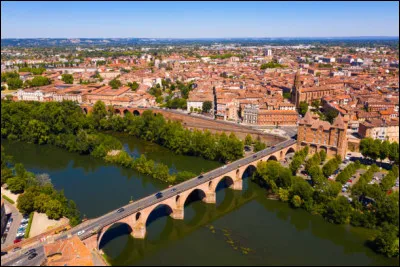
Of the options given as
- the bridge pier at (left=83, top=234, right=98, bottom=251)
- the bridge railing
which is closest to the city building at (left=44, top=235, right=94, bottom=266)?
the bridge pier at (left=83, top=234, right=98, bottom=251)

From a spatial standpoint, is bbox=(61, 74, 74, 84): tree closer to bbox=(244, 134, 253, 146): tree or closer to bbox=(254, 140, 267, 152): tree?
bbox=(244, 134, 253, 146): tree

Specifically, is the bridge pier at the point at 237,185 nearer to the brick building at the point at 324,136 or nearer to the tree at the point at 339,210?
the tree at the point at 339,210

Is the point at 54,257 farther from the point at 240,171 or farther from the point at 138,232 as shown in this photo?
the point at 240,171

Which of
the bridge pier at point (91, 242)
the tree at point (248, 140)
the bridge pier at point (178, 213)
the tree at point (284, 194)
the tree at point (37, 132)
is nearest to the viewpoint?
the bridge pier at point (91, 242)

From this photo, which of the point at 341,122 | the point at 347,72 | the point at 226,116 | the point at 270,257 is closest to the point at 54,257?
the point at 270,257

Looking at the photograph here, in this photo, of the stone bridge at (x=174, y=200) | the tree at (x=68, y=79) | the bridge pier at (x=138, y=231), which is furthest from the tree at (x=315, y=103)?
the tree at (x=68, y=79)
